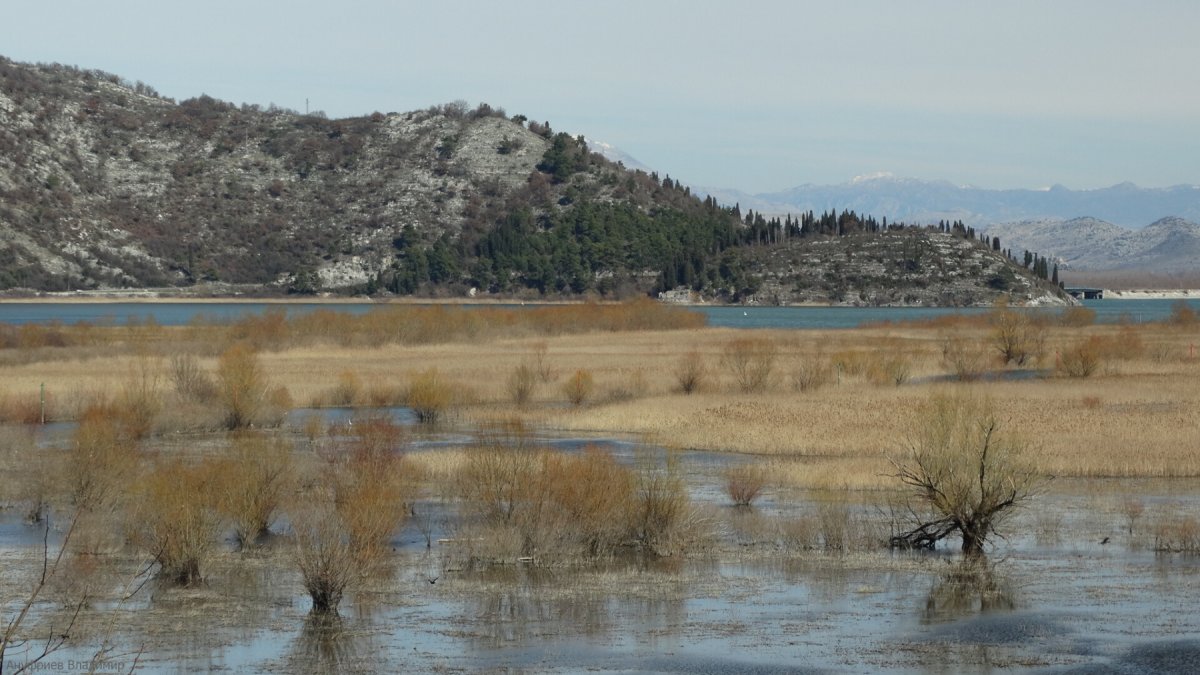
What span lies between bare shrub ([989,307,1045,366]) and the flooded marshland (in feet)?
168

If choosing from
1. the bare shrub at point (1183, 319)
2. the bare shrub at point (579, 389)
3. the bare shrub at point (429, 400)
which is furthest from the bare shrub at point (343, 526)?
the bare shrub at point (1183, 319)

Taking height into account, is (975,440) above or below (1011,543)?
above

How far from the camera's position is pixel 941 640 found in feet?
72.4

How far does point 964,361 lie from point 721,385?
52.6 ft

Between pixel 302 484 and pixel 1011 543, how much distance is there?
17.2m

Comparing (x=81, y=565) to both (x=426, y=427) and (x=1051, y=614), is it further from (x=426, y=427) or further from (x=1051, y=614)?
(x=426, y=427)

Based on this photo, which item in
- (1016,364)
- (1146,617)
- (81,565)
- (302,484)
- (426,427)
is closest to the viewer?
(1146,617)

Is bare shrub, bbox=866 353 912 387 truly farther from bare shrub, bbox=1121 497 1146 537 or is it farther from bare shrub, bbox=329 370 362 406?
bare shrub, bbox=1121 497 1146 537

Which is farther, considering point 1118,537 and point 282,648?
point 1118,537

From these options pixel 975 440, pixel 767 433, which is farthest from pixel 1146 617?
pixel 767 433

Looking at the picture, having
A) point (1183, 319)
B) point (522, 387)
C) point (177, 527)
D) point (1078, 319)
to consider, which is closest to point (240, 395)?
point (522, 387)

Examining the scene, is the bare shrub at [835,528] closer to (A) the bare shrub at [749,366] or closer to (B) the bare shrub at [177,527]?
(B) the bare shrub at [177,527]

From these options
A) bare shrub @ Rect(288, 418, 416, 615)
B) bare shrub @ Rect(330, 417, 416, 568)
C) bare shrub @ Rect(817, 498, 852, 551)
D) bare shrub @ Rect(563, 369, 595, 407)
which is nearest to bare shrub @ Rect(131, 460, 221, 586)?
bare shrub @ Rect(288, 418, 416, 615)

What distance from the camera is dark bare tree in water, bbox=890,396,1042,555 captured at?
94.8ft
